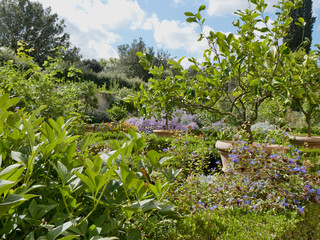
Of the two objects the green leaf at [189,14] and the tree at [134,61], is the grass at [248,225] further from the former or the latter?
the tree at [134,61]

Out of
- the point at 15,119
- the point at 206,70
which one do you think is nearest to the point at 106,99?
the point at 206,70

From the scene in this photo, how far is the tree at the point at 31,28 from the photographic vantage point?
31.3 meters

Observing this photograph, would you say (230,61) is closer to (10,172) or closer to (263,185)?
(263,185)

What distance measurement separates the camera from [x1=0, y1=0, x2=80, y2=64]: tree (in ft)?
103

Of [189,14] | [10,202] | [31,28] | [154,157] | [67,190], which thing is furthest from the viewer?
[31,28]

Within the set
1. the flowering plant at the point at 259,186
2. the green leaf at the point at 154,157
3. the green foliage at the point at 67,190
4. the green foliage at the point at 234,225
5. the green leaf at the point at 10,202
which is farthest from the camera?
the flowering plant at the point at 259,186

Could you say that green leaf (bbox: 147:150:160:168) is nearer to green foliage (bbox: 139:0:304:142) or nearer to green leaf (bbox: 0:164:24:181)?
green leaf (bbox: 0:164:24:181)

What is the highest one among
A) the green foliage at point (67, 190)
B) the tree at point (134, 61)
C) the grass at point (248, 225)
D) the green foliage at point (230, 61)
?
the tree at point (134, 61)

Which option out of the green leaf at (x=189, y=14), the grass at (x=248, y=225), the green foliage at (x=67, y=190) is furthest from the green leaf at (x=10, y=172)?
the green leaf at (x=189, y=14)

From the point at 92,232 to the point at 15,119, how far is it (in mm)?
597

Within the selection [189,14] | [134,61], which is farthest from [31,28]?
[189,14]

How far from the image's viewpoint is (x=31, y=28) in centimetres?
3256

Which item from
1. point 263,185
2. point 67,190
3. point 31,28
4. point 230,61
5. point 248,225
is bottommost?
point 248,225

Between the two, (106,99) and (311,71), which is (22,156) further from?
(106,99)
